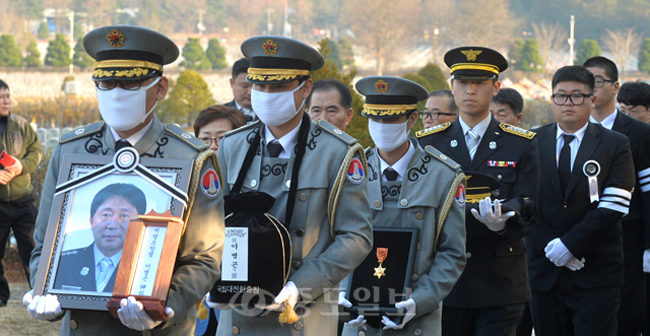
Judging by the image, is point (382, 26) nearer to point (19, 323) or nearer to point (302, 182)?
point (19, 323)

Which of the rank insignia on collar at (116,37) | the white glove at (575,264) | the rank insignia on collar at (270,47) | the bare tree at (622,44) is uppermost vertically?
the bare tree at (622,44)

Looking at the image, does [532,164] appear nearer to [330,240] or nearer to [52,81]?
[330,240]

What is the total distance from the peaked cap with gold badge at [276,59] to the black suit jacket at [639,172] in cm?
334

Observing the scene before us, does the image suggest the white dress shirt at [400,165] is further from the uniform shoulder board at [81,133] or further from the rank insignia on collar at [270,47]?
the uniform shoulder board at [81,133]

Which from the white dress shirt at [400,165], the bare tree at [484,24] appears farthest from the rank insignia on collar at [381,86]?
the bare tree at [484,24]

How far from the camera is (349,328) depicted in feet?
13.0

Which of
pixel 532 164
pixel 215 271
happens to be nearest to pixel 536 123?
pixel 532 164

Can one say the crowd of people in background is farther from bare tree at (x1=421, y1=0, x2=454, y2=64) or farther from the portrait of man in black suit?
bare tree at (x1=421, y1=0, x2=454, y2=64)

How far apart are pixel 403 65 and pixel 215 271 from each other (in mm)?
59756

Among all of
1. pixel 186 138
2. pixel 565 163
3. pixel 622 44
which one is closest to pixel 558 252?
pixel 565 163

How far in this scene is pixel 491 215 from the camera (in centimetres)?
389

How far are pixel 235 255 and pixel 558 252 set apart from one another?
2677mm

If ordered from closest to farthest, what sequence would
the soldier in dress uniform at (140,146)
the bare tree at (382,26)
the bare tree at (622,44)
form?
the soldier in dress uniform at (140,146) → the bare tree at (622,44) → the bare tree at (382,26)

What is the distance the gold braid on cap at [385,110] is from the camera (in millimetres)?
3824
